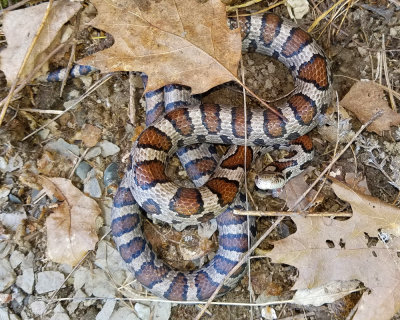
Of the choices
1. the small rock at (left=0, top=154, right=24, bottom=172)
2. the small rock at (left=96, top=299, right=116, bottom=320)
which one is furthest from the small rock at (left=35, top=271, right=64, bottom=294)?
the small rock at (left=0, top=154, right=24, bottom=172)

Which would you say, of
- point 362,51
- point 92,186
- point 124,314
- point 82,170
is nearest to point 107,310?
point 124,314

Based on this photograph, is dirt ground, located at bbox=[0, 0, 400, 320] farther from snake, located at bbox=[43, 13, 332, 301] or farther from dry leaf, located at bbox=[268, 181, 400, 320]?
dry leaf, located at bbox=[268, 181, 400, 320]

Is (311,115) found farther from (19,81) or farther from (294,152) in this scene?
(19,81)

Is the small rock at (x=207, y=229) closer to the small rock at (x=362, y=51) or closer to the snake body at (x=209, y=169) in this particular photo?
the snake body at (x=209, y=169)

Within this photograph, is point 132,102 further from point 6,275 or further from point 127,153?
point 6,275

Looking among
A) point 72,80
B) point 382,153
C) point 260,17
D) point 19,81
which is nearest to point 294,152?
point 382,153
